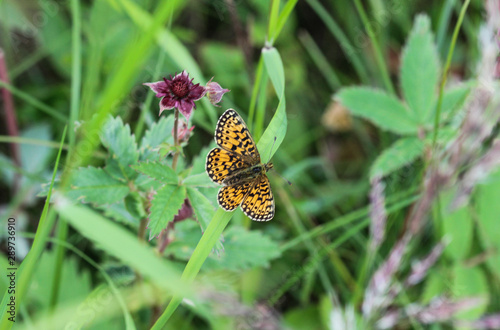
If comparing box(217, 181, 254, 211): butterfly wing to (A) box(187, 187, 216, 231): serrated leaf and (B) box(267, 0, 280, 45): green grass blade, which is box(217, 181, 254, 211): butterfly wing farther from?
(B) box(267, 0, 280, 45): green grass blade

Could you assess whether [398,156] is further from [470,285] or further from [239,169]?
[239,169]

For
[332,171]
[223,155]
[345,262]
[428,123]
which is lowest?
[223,155]

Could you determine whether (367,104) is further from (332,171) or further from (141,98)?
(141,98)

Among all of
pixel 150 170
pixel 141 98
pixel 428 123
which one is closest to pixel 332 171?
pixel 428 123

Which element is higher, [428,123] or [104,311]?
[428,123]

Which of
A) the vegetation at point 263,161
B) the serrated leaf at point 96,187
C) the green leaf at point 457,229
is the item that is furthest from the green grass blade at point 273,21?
the green leaf at point 457,229

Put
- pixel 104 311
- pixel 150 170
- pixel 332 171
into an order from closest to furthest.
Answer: pixel 150 170
pixel 104 311
pixel 332 171
